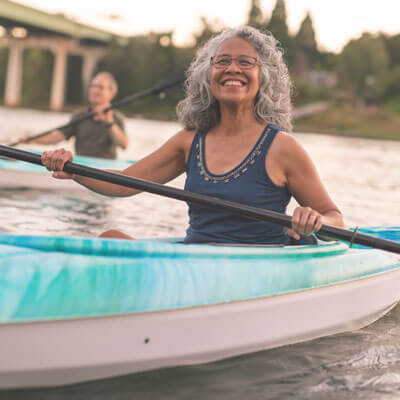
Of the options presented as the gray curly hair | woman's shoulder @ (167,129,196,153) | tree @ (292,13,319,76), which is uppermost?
tree @ (292,13,319,76)

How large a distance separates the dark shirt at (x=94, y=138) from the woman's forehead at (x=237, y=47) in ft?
15.2

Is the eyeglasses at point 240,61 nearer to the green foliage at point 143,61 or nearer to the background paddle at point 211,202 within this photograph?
the background paddle at point 211,202

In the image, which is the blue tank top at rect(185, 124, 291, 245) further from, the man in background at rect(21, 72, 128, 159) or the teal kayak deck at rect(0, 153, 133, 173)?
the man in background at rect(21, 72, 128, 159)

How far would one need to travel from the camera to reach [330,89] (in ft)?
176

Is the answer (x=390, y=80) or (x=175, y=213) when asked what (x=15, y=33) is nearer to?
(x=390, y=80)

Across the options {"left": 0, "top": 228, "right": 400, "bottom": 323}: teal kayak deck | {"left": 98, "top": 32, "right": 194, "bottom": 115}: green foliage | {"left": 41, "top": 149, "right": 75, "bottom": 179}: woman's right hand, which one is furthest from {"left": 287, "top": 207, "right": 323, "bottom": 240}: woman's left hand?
{"left": 98, "top": 32, "right": 194, "bottom": 115}: green foliage

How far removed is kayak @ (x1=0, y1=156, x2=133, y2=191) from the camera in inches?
271

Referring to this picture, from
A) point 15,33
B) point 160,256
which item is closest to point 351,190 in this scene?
point 160,256

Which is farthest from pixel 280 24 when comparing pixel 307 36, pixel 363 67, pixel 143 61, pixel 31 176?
pixel 31 176

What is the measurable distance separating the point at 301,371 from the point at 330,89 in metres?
53.2

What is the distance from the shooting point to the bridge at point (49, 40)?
4475 centimetres

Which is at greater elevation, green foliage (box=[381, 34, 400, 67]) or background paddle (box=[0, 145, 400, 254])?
green foliage (box=[381, 34, 400, 67])

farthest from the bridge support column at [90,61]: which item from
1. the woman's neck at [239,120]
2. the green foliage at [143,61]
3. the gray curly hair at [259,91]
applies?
the woman's neck at [239,120]

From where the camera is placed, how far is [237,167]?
2.61m
